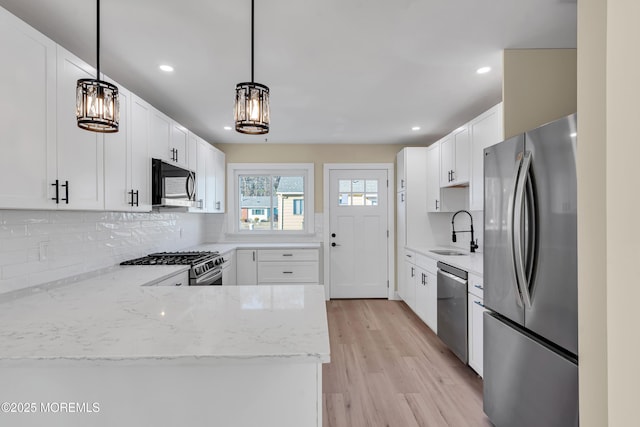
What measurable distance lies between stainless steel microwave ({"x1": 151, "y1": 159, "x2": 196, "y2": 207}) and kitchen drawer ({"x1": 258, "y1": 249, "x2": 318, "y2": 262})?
4.91 ft

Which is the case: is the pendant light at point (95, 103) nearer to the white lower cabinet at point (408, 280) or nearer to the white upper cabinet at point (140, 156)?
the white upper cabinet at point (140, 156)

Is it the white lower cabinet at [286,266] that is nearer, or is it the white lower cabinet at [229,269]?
the white lower cabinet at [229,269]

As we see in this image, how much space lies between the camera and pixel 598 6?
0.81 metres

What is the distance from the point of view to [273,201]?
4.93 m

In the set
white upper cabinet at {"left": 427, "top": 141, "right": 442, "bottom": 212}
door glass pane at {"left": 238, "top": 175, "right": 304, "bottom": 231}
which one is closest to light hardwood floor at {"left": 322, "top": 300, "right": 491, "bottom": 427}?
white upper cabinet at {"left": 427, "top": 141, "right": 442, "bottom": 212}

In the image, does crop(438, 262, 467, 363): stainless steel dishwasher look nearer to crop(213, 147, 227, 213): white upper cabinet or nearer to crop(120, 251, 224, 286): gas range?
crop(120, 251, 224, 286): gas range

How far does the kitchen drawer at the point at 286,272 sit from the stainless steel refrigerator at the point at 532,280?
2643 mm

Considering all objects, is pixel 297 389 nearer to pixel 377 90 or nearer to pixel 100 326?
pixel 100 326

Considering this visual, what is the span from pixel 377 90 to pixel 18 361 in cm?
271

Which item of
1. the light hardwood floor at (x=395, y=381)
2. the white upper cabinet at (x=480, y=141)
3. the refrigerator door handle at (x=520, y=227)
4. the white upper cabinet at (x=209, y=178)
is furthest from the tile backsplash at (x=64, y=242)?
the white upper cabinet at (x=480, y=141)

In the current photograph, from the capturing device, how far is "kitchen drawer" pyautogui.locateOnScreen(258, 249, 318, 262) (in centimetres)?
429

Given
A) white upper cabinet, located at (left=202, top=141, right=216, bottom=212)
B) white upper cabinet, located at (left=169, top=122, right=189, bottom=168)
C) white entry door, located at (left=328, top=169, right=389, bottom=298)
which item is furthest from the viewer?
white entry door, located at (left=328, top=169, right=389, bottom=298)

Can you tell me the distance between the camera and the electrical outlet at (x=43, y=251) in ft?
6.36

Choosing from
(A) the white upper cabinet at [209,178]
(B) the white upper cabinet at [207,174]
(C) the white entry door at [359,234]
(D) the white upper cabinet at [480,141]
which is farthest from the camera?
(C) the white entry door at [359,234]
